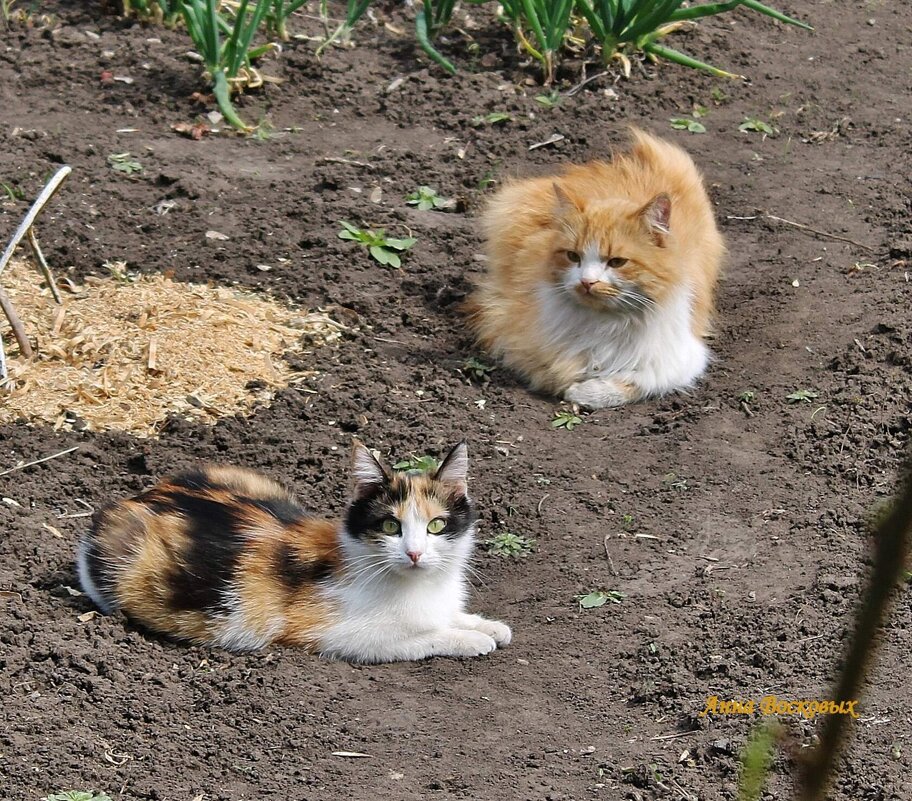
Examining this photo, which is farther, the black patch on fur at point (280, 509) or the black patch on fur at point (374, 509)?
the black patch on fur at point (280, 509)

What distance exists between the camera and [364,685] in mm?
3965

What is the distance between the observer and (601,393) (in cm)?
579

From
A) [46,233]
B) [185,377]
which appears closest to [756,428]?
[185,377]

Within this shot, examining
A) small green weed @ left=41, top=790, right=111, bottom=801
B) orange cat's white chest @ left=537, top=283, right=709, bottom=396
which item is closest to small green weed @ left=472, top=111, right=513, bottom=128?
orange cat's white chest @ left=537, top=283, right=709, bottom=396

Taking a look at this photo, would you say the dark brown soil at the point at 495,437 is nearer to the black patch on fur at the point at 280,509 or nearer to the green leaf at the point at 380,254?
the green leaf at the point at 380,254

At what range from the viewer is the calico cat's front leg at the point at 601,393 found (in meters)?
5.78

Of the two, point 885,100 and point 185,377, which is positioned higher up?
point 885,100

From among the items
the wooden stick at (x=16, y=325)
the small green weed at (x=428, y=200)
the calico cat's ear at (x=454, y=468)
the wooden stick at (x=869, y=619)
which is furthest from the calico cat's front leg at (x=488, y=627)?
the small green weed at (x=428, y=200)

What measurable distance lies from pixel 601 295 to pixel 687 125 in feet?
8.97

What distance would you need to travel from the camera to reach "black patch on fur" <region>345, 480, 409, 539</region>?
4008 millimetres

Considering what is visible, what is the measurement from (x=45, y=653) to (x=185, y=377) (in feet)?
6.41

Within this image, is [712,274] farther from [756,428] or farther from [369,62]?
[369,62]

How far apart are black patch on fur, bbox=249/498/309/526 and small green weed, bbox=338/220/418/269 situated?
243 centimetres

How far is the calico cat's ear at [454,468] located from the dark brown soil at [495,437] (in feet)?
1.86
